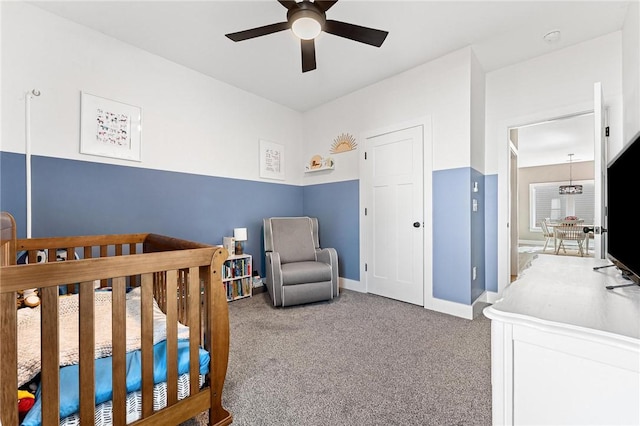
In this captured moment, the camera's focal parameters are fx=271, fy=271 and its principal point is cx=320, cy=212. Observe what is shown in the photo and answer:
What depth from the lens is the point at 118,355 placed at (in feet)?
3.22

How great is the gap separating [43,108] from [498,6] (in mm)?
3466

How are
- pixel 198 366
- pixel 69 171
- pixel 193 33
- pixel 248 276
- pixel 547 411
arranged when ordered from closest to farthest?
pixel 547 411
pixel 198 366
pixel 69 171
pixel 193 33
pixel 248 276

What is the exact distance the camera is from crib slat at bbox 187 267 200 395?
45.0 inches

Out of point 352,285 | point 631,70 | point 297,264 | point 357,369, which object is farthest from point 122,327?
point 631,70

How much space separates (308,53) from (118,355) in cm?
211

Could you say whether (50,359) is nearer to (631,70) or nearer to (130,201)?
(130,201)

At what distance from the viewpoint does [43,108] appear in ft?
6.64

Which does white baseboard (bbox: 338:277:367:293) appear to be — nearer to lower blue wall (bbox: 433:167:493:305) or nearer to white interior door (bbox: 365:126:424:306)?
white interior door (bbox: 365:126:424:306)

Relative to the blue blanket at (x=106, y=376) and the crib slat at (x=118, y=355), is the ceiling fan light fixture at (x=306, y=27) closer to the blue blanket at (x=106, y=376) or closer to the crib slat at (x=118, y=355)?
the crib slat at (x=118, y=355)

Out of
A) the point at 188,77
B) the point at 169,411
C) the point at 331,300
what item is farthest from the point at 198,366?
the point at 188,77

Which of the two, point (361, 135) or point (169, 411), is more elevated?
point (361, 135)

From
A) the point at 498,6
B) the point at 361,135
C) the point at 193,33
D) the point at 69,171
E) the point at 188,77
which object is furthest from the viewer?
the point at 361,135

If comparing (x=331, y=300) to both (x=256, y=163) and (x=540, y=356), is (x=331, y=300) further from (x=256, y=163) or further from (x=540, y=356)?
(x=540, y=356)

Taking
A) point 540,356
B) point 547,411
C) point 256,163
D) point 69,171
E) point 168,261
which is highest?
point 256,163
